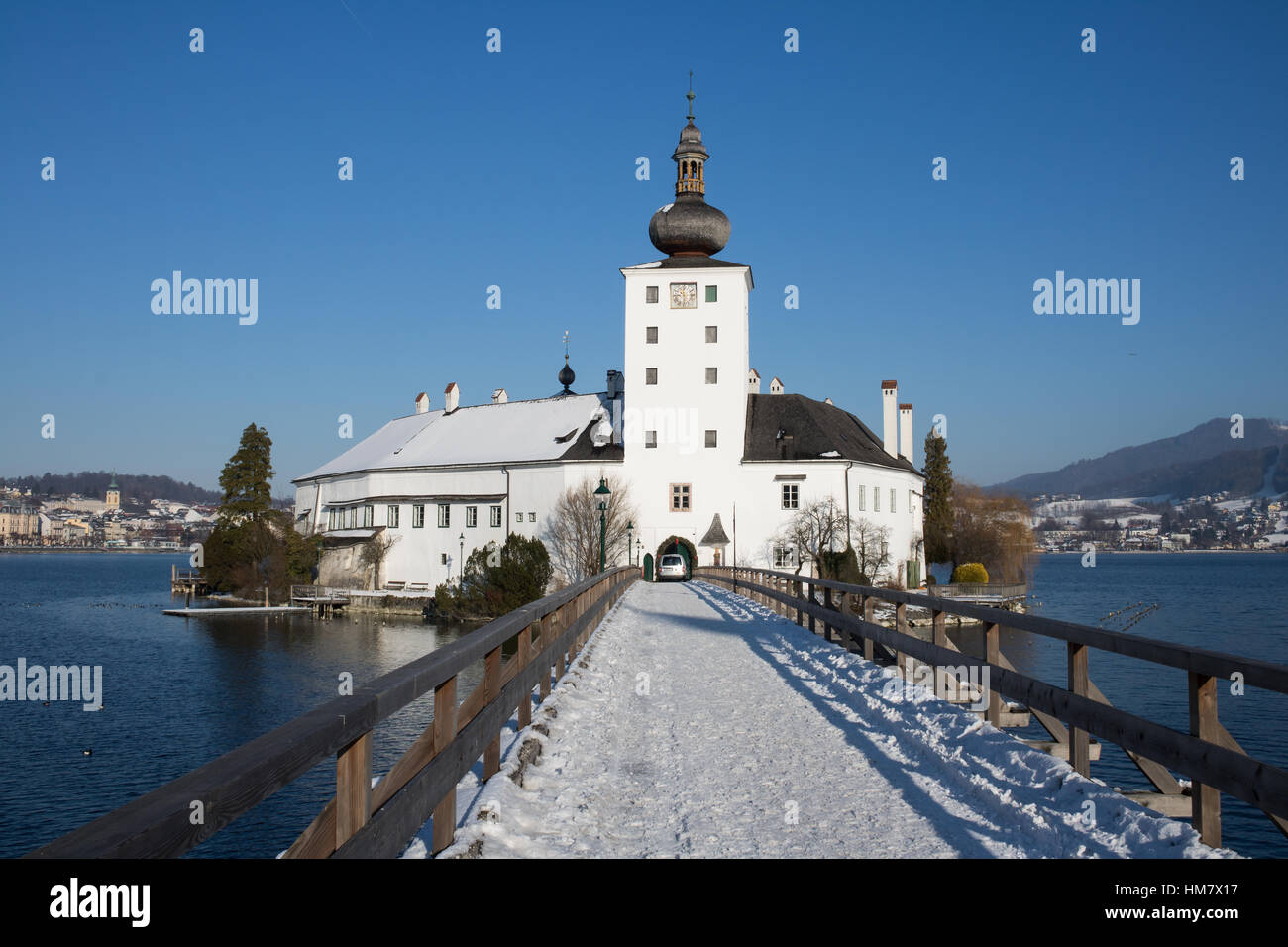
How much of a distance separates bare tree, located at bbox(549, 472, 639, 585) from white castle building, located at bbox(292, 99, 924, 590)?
57 centimetres

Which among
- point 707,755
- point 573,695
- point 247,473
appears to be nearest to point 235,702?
point 573,695

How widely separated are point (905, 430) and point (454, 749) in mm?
71942

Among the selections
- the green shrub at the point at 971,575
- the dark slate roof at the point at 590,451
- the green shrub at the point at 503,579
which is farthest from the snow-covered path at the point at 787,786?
the green shrub at the point at 971,575

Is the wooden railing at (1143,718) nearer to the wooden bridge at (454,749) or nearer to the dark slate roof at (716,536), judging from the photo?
the wooden bridge at (454,749)

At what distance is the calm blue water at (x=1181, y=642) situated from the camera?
1733 cm

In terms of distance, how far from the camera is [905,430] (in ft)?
243

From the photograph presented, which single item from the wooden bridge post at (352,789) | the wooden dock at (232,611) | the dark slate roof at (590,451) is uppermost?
the dark slate roof at (590,451)

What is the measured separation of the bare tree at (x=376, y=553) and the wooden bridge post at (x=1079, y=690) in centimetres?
6804

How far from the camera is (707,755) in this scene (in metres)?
8.09

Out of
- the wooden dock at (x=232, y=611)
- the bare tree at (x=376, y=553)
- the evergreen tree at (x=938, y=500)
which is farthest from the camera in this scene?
the evergreen tree at (x=938, y=500)

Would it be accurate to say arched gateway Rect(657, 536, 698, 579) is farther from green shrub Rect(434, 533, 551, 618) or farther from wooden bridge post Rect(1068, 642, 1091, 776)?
wooden bridge post Rect(1068, 642, 1091, 776)

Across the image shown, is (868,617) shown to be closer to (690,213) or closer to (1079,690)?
(1079,690)

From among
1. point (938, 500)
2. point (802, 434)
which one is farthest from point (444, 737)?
point (938, 500)

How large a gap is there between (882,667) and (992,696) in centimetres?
385
